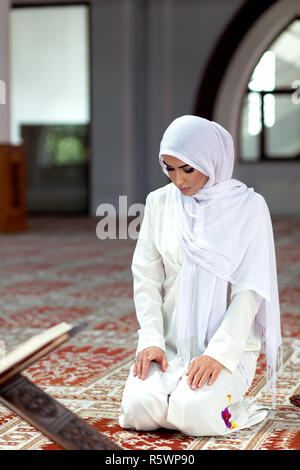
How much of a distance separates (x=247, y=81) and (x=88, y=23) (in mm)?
2512

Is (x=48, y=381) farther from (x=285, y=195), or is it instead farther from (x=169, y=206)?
(x=285, y=195)

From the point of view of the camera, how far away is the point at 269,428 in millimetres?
2557

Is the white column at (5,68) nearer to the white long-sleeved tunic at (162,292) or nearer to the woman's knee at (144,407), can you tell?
the white long-sleeved tunic at (162,292)

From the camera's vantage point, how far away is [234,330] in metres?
2.42

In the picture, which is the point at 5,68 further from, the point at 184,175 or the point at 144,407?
the point at 144,407

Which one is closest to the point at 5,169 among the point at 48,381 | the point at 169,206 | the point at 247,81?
the point at 247,81

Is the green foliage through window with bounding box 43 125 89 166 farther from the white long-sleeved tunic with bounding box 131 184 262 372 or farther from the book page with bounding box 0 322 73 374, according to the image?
the book page with bounding box 0 322 73 374

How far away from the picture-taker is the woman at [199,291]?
239 cm

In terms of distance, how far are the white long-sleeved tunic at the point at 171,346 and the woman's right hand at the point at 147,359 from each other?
16 millimetres

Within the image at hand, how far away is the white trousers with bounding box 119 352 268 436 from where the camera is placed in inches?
94.1

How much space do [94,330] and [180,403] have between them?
1972 mm

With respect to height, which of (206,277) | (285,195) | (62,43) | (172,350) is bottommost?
(285,195)

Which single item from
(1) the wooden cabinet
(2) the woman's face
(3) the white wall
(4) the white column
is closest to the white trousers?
(2) the woman's face

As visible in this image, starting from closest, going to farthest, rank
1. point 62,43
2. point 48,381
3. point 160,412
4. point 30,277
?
point 160,412, point 48,381, point 30,277, point 62,43
